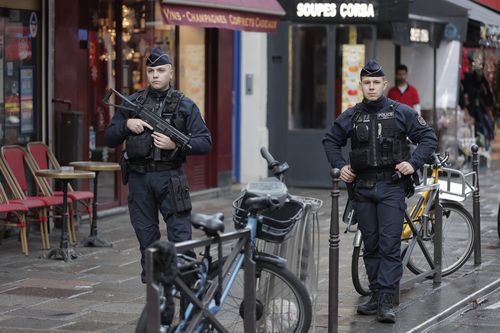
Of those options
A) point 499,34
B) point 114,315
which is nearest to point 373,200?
point 114,315

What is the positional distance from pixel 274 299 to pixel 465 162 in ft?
46.5

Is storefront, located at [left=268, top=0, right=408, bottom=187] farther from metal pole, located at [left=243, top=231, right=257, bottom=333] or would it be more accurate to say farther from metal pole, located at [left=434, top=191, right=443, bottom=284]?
metal pole, located at [left=243, top=231, right=257, bottom=333]

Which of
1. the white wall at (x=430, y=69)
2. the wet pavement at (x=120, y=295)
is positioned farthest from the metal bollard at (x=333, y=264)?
the white wall at (x=430, y=69)

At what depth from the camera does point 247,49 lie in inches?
684

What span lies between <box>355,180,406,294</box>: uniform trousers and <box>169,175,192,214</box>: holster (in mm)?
1348

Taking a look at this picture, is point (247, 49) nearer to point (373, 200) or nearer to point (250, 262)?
point (373, 200)

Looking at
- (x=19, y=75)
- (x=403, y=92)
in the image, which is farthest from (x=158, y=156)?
(x=403, y=92)

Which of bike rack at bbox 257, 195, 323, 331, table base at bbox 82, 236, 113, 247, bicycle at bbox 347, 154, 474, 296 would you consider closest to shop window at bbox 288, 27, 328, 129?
table base at bbox 82, 236, 113, 247

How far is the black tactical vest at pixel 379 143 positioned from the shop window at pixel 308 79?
9.08 meters

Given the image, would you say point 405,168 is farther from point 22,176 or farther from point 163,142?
point 22,176

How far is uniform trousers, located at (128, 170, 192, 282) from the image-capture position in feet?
25.7

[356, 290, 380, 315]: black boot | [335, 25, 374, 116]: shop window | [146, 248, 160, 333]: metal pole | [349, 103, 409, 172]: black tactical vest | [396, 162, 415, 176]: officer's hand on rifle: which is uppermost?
[335, 25, 374, 116]: shop window

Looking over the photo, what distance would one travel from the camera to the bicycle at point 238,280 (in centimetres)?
595

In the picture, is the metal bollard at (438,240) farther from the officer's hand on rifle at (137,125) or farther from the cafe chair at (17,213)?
the cafe chair at (17,213)
